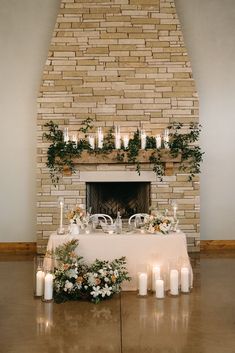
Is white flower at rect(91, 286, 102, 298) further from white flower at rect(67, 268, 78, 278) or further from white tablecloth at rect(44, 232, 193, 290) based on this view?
white tablecloth at rect(44, 232, 193, 290)

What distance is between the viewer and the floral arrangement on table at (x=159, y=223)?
15.6ft

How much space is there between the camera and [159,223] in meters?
4.80

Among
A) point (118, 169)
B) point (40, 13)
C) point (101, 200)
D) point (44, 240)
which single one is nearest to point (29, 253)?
point (44, 240)

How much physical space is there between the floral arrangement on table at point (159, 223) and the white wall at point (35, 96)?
292 cm

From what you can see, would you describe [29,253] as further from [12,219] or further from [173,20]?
[173,20]

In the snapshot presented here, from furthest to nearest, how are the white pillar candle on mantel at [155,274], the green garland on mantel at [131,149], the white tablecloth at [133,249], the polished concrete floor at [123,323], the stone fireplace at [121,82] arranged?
the stone fireplace at [121,82], the green garland on mantel at [131,149], the white tablecloth at [133,249], the white pillar candle on mantel at [155,274], the polished concrete floor at [123,323]

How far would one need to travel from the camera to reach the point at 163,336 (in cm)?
332

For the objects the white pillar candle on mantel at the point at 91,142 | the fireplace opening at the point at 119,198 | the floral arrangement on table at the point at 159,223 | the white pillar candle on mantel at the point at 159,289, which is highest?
the white pillar candle on mantel at the point at 91,142

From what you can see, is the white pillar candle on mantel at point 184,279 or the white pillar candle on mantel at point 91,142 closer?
the white pillar candle on mantel at point 184,279

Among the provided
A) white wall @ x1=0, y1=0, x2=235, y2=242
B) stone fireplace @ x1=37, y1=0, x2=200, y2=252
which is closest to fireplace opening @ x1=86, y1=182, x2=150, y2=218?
stone fireplace @ x1=37, y1=0, x2=200, y2=252

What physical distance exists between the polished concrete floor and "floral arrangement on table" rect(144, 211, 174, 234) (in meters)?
0.73

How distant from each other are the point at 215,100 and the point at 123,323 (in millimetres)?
5063

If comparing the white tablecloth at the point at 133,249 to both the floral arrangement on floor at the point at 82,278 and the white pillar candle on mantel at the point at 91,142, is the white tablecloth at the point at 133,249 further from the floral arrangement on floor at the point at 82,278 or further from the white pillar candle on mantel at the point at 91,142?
the white pillar candle on mantel at the point at 91,142

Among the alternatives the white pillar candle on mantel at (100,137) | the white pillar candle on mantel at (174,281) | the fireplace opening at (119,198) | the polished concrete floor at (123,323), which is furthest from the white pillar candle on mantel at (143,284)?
the fireplace opening at (119,198)
